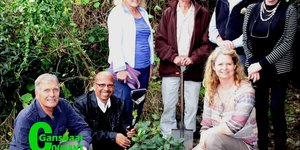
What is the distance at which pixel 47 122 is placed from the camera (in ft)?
12.4

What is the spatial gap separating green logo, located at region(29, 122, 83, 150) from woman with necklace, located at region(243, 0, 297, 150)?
163cm

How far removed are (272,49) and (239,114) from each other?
31.4 inches

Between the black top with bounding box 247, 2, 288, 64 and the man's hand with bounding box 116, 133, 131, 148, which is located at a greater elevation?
the black top with bounding box 247, 2, 288, 64

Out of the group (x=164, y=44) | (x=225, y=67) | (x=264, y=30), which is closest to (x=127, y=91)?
(x=164, y=44)

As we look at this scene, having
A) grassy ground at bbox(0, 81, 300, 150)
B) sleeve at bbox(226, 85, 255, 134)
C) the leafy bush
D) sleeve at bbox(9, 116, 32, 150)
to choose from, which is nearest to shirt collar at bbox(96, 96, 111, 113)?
the leafy bush

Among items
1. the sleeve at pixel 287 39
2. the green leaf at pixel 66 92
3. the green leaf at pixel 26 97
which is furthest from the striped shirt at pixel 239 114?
the green leaf at pixel 26 97

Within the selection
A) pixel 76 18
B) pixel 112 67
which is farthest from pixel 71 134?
pixel 76 18

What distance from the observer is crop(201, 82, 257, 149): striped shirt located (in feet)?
12.2

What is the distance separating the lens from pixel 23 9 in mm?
5066

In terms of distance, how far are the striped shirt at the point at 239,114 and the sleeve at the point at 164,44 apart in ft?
2.90

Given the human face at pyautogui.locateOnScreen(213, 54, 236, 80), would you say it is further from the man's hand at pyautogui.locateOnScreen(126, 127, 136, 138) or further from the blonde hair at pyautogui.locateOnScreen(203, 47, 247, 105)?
the man's hand at pyautogui.locateOnScreen(126, 127, 136, 138)

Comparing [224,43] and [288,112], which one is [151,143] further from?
[288,112]

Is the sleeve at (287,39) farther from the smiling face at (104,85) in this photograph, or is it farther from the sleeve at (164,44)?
the smiling face at (104,85)

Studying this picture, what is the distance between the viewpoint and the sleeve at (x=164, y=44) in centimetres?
471
